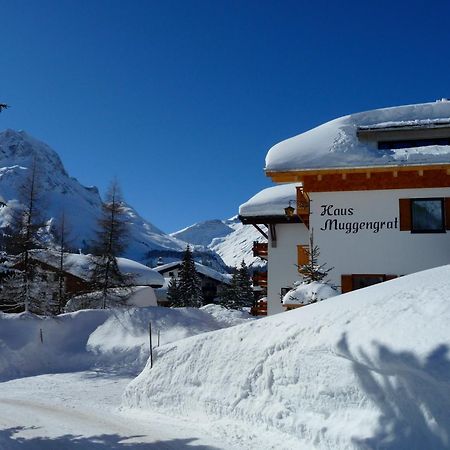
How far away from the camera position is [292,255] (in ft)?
80.3

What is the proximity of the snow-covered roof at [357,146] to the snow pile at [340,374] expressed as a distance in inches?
275

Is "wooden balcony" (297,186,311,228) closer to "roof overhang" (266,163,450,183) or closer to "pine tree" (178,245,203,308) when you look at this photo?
"roof overhang" (266,163,450,183)

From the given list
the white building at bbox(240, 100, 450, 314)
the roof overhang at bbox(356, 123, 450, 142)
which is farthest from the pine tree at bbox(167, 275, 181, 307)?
the roof overhang at bbox(356, 123, 450, 142)

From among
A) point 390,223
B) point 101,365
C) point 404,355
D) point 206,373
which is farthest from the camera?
point 101,365

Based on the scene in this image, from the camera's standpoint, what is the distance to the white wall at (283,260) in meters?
24.1

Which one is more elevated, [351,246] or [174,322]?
[351,246]

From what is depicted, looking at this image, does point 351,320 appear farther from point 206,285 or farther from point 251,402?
point 206,285

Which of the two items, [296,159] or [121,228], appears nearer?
[296,159]

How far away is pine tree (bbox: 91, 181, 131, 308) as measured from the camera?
89.0 feet

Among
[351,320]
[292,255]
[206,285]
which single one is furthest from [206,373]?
[206,285]

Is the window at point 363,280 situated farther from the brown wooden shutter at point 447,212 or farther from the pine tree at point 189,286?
the pine tree at point 189,286

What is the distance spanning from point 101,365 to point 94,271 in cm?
922

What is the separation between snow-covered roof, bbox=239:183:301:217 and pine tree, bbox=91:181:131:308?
7.14m

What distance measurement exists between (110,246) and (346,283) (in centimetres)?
1505
